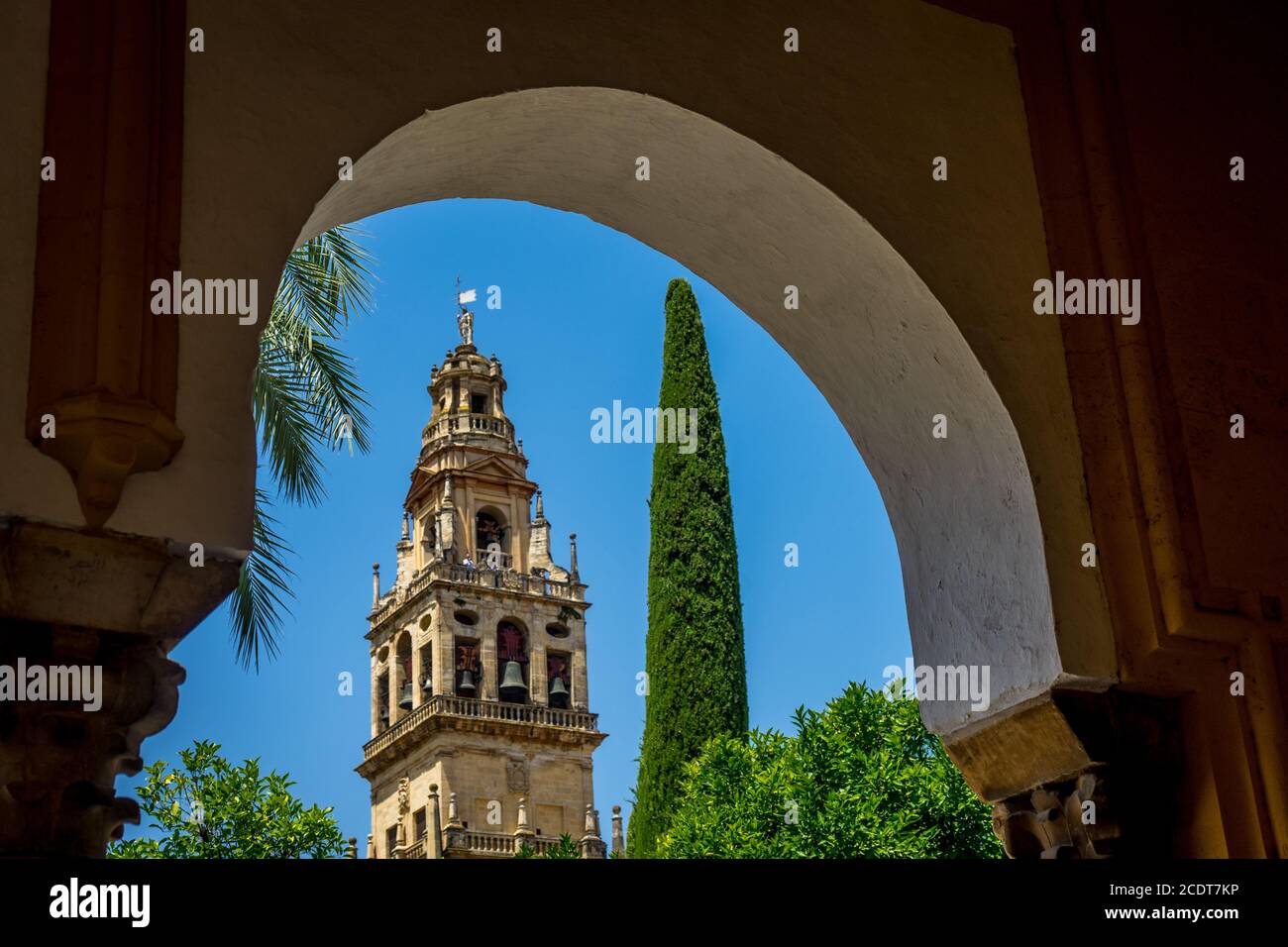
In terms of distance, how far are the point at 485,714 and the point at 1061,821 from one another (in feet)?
118

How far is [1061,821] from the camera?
10.5 ft

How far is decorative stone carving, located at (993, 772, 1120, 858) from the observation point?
309 cm

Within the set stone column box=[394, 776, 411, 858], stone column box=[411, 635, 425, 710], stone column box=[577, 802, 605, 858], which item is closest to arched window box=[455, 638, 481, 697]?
stone column box=[411, 635, 425, 710]

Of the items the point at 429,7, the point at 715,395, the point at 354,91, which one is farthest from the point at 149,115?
the point at 715,395

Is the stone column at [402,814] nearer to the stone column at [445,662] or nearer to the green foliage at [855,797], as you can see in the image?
the stone column at [445,662]

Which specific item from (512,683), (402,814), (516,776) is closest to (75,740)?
(516,776)

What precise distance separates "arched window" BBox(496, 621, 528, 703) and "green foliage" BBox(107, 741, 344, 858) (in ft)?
73.7

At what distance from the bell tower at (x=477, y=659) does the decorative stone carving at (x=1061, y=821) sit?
113 ft

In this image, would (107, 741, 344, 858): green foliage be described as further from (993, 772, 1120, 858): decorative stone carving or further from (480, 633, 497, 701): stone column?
(480, 633, 497, 701): stone column

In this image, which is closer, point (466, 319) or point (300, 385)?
point (300, 385)

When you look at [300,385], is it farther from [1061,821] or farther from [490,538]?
[490,538]

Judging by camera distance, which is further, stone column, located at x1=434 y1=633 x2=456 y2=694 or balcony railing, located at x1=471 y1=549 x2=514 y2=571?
balcony railing, located at x1=471 y1=549 x2=514 y2=571

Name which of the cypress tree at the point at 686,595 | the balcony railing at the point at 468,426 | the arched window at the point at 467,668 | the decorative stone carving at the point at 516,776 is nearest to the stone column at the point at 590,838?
the decorative stone carving at the point at 516,776

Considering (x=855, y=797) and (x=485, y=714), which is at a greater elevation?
(x=485, y=714)
